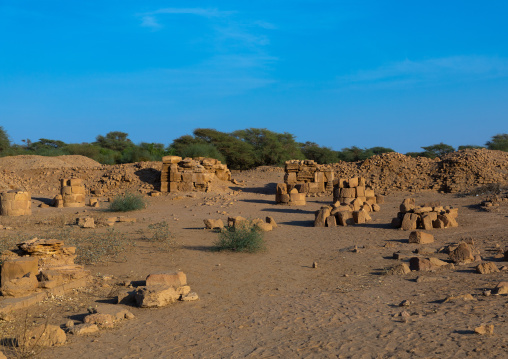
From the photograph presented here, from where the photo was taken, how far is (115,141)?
47.4 meters

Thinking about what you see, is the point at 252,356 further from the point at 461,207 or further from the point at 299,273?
the point at 461,207

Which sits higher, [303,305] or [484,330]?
[484,330]

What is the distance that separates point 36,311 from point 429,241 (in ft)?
25.7

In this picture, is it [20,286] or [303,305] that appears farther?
[20,286]

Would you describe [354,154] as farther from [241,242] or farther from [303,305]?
[303,305]

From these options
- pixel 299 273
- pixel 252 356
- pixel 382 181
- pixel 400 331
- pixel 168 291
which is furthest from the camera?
pixel 382 181

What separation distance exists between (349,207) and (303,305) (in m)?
8.71

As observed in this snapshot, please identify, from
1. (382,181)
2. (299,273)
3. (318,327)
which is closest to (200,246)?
(299,273)

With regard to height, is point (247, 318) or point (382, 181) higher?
point (382, 181)

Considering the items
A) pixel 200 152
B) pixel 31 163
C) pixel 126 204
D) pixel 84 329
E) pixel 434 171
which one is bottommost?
pixel 84 329

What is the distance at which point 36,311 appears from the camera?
6.13 m

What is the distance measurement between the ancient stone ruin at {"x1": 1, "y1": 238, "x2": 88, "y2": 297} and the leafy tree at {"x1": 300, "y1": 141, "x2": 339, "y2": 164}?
3174 centimetres

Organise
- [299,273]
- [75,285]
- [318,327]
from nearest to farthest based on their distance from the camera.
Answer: [318,327] → [75,285] → [299,273]

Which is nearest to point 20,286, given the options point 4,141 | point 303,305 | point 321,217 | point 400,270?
point 303,305
